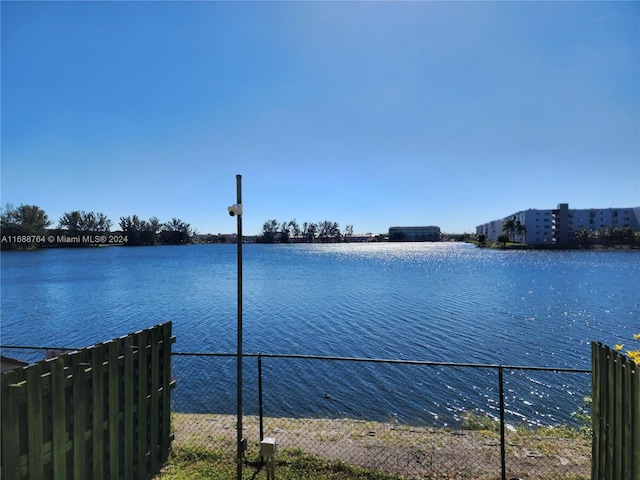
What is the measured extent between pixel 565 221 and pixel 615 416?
157 metres

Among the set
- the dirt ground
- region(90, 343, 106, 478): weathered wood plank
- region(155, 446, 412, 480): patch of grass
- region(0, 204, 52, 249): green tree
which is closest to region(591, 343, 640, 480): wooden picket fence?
the dirt ground

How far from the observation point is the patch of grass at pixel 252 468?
15.7 ft

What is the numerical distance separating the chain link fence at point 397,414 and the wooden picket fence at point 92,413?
71 cm

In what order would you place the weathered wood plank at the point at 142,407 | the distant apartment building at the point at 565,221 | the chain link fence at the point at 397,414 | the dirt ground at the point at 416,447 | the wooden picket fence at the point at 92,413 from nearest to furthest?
1. the wooden picket fence at the point at 92,413
2. the weathered wood plank at the point at 142,407
3. the dirt ground at the point at 416,447
4. the chain link fence at the point at 397,414
5. the distant apartment building at the point at 565,221

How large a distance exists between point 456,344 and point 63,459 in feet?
55.3

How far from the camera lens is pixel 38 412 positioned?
3.18 m

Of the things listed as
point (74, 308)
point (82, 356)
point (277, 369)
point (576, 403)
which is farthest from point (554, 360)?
point (74, 308)

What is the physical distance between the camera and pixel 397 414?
1030 cm

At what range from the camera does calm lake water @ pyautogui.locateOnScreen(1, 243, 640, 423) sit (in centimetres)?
1137

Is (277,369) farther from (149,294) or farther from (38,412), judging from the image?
(149,294)

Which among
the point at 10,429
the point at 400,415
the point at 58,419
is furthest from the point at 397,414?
the point at 10,429

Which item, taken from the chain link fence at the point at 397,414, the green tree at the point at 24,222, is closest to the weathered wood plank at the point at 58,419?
the chain link fence at the point at 397,414

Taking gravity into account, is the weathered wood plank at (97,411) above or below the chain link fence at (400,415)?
above

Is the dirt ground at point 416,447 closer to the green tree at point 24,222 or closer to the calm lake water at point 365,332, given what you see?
the calm lake water at point 365,332
